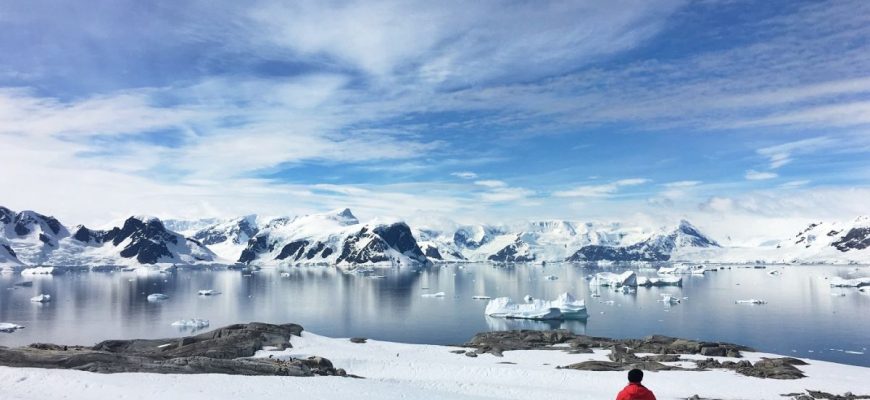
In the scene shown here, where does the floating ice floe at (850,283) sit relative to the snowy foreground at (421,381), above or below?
below

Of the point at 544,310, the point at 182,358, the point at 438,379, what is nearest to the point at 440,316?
the point at 544,310

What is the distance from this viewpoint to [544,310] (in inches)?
3497

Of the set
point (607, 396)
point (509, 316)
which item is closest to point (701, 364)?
point (607, 396)

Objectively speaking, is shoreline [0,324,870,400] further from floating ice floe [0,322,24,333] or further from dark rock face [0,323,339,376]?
floating ice floe [0,322,24,333]

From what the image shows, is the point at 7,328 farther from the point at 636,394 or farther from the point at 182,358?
the point at 636,394

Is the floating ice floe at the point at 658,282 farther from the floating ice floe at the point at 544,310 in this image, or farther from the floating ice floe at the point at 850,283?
the floating ice floe at the point at 544,310

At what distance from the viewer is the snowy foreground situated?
24641 mm

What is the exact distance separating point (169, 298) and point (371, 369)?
329ft

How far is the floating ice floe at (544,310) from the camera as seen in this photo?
290ft

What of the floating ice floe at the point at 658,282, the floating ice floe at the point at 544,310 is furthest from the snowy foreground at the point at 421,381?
the floating ice floe at the point at 658,282

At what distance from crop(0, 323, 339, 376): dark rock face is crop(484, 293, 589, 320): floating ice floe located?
48625mm

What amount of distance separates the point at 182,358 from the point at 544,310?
64.1 meters

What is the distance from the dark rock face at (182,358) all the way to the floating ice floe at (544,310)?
160 feet

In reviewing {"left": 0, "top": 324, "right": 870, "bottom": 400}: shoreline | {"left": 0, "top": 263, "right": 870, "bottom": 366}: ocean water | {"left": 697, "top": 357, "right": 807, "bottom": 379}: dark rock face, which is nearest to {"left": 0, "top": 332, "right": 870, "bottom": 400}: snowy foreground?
{"left": 0, "top": 324, "right": 870, "bottom": 400}: shoreline
